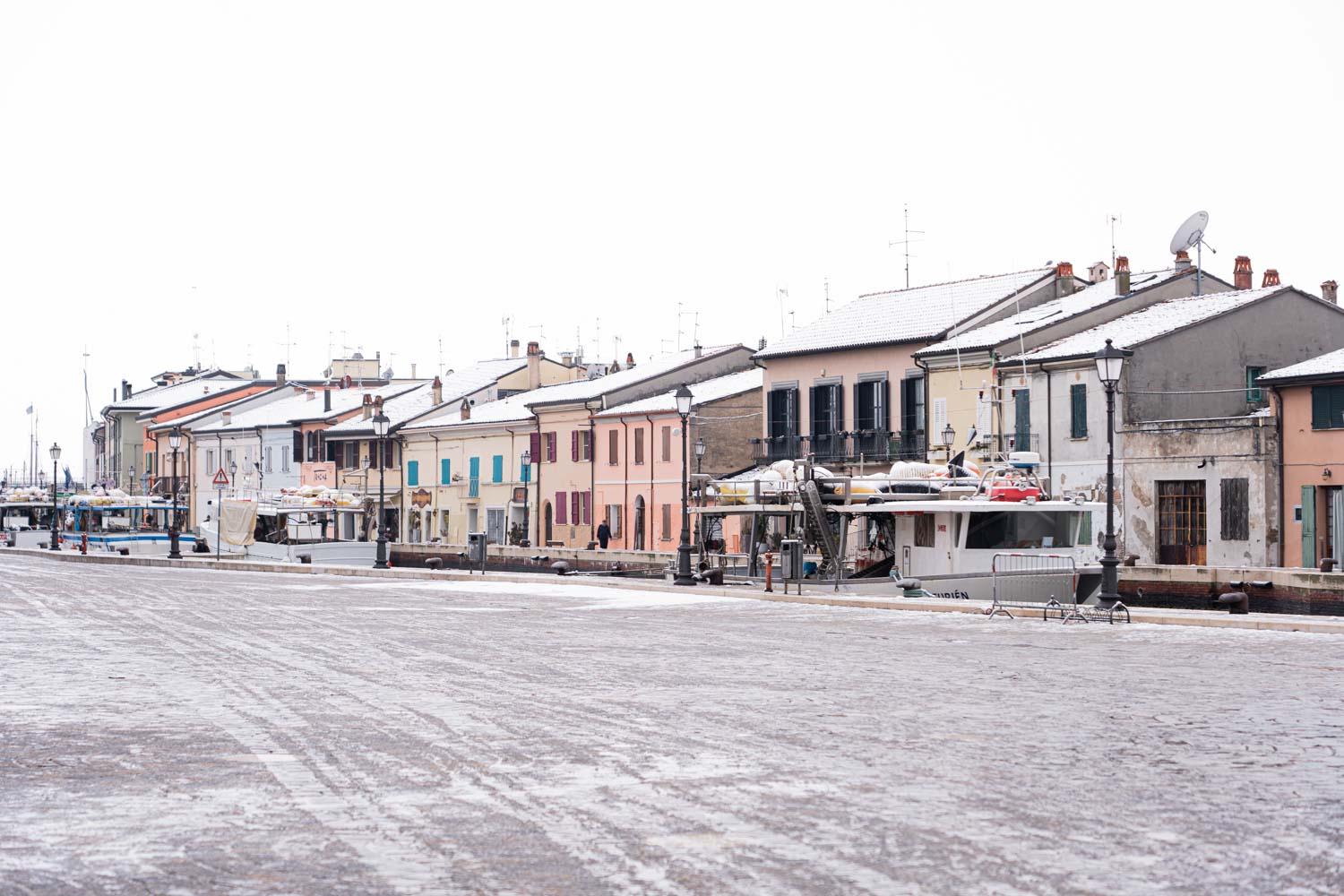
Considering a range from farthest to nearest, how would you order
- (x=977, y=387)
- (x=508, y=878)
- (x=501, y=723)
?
1. (x=977, y=387)
2. (x=501, y=723)
3. (x=508, y=878)

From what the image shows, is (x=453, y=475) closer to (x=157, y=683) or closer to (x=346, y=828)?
(x=157, y=683)

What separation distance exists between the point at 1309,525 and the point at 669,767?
3380 cm

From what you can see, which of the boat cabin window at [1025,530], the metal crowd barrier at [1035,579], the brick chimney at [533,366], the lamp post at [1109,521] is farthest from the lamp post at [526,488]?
the lamp post at [1109,521]

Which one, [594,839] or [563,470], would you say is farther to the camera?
[563,470]

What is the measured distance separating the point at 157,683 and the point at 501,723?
5.04m

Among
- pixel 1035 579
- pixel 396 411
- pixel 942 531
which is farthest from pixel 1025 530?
pixel 396 411

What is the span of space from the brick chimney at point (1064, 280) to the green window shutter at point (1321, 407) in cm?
1512

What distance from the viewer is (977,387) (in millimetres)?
51938

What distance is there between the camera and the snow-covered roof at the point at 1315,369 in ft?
136

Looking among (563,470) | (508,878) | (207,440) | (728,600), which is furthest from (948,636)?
(207,440)

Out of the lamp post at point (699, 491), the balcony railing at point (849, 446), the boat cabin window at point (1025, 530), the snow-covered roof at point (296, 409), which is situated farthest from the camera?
the snow-covered roof at point (296, 409)

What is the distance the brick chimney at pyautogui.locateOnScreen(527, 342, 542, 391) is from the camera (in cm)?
8494

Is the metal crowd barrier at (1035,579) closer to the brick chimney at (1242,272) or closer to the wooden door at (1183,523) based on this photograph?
the wooden door at (1183,523)

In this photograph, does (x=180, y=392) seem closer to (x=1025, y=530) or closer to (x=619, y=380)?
(x=619, y=380)
